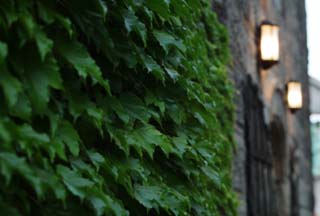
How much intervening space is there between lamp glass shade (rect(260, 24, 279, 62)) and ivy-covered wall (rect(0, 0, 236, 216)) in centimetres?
302

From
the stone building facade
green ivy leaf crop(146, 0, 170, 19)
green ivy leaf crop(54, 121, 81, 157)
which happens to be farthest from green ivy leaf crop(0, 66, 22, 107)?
the stone building facade

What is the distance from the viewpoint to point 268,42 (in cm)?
570

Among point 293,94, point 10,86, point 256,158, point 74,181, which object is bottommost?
point 256,158

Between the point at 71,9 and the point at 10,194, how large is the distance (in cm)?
53

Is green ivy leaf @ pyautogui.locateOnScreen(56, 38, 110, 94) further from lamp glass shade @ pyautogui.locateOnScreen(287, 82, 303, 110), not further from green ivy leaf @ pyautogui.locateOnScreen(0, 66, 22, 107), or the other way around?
lamp glass shade @ pyautogui.locateOnScreen(287, 82, 303, 110)

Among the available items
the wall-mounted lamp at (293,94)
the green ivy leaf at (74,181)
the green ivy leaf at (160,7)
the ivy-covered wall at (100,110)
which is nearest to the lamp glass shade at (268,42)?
the wall-mounted lamp at (293,94)

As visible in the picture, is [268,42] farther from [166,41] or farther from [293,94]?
[166,41]

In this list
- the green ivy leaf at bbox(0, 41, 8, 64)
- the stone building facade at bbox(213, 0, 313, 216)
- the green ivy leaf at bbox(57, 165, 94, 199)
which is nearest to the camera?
the green ivy leaf at bbox(0, 41, 8, 64)

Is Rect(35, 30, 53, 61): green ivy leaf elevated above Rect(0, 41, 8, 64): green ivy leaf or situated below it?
above

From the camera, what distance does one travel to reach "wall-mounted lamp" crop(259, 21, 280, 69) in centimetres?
569

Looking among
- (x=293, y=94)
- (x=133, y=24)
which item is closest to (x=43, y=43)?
(x=133, y=24)

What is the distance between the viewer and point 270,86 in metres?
6.37

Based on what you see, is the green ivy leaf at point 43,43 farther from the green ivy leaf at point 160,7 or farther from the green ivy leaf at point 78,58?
the green ivy leaf at point 160,7

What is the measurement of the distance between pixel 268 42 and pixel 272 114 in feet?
3.46
